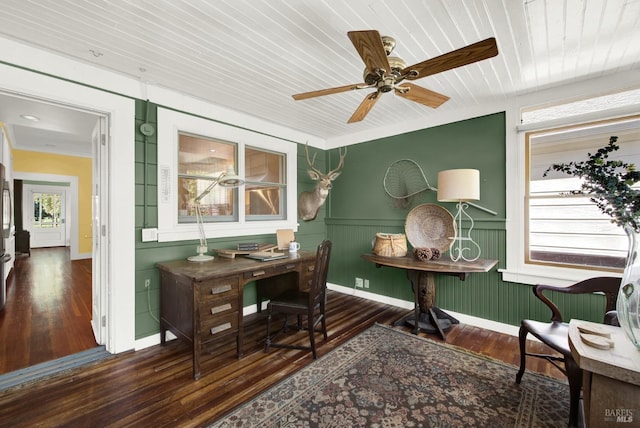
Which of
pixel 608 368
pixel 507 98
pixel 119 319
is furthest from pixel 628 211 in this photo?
pixel 119 319

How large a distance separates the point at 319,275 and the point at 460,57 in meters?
1.91

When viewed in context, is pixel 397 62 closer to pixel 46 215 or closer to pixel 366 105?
pixel 366 105

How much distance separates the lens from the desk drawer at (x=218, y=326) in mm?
2113

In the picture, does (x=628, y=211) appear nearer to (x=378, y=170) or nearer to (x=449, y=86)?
(x=449, y=86)

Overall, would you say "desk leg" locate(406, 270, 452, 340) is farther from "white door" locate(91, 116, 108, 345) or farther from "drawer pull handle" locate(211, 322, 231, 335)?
"white door" locate(91, 116, 108, 345)

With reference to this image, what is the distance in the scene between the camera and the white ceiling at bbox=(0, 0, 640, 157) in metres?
1.65

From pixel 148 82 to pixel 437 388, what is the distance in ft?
11.8

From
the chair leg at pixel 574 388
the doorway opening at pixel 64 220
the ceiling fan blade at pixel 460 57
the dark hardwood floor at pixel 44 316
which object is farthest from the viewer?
the doorway opening at pixel 64 220

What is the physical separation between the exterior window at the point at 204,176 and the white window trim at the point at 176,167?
0.08 metres

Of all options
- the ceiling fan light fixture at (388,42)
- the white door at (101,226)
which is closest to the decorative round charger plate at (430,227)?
the ceiling fan light fixture at (388,42)

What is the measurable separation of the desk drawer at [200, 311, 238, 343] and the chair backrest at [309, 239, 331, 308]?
67 cm

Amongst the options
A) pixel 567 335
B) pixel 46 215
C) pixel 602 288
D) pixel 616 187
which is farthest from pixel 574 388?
pixel 46 215

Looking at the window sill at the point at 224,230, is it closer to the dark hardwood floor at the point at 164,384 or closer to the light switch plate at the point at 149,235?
the light switch plate at the point at 149,235

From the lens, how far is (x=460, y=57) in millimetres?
1484
